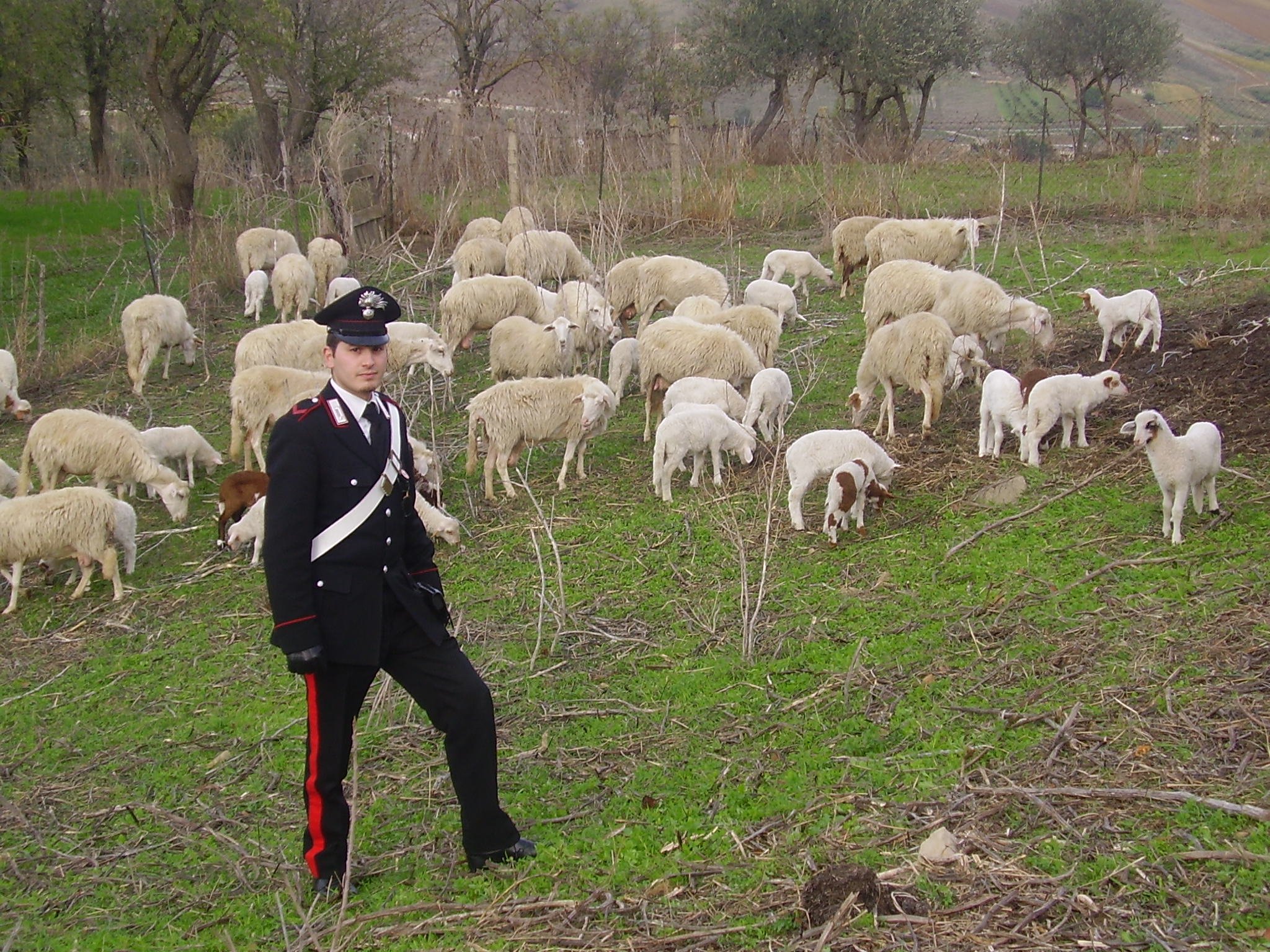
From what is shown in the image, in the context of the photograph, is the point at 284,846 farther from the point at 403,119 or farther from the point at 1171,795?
the point at 403,119

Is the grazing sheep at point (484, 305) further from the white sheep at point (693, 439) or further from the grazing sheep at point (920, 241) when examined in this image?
the white sheep at point (693, 439)

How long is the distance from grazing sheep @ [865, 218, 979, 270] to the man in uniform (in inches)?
400

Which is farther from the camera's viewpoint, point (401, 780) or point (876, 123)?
point (876, 123)

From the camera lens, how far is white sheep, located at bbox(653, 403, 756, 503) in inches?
328

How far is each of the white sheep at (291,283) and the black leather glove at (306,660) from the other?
36.7ft

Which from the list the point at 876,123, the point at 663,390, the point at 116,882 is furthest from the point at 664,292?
the point at 876,123

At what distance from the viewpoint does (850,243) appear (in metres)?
14.3

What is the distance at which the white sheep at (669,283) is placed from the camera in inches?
488

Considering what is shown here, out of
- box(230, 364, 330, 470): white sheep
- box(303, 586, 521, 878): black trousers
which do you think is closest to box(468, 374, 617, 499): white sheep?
Answer: box(230, 364, 330, 470): white sheep

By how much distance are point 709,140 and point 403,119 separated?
568 cm

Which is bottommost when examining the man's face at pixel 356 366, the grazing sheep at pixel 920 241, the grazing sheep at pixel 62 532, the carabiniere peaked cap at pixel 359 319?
the grazing sheep at pixel 62 532

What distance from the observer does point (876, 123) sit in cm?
2953

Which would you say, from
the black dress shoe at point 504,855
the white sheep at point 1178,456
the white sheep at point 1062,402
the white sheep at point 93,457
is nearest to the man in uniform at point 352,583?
the black dress shoe at point 504,855

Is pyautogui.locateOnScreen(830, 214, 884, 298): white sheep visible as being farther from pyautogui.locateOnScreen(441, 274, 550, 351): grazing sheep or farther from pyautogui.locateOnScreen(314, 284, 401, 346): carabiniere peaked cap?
pyautogui.locateOnScreen(314, 284, 401, 346): carabiniere peaked cap
